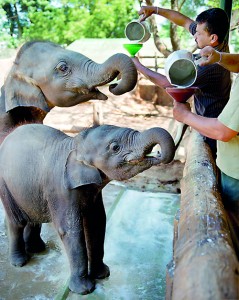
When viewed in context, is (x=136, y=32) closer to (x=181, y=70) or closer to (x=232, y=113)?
(x=181, y=70)

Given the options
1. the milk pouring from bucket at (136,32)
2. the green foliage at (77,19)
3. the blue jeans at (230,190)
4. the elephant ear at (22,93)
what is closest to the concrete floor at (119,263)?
the blue jeans at (230,190)

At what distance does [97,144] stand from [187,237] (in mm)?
672

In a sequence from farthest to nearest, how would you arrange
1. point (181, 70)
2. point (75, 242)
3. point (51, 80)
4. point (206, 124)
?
point (51, 80) → point (75, 242) → point (206, 124) → point (181, 70)

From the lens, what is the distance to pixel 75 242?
219cm

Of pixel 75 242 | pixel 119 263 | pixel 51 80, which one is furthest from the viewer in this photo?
pixel 119 263

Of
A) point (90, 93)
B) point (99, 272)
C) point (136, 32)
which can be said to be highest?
point (136, 32)

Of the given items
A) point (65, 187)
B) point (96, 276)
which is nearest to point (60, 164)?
point (65, 187)

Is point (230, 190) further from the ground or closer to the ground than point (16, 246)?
further from the ground

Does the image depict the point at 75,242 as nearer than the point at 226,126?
No

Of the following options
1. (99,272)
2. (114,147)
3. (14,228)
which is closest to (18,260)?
(14,228)

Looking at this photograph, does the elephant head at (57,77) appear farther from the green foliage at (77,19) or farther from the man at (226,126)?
the green foliage at (77,19)

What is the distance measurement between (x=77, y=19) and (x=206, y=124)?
17.1 meters

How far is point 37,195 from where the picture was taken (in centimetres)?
231

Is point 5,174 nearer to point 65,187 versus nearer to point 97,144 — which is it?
point 65,187
